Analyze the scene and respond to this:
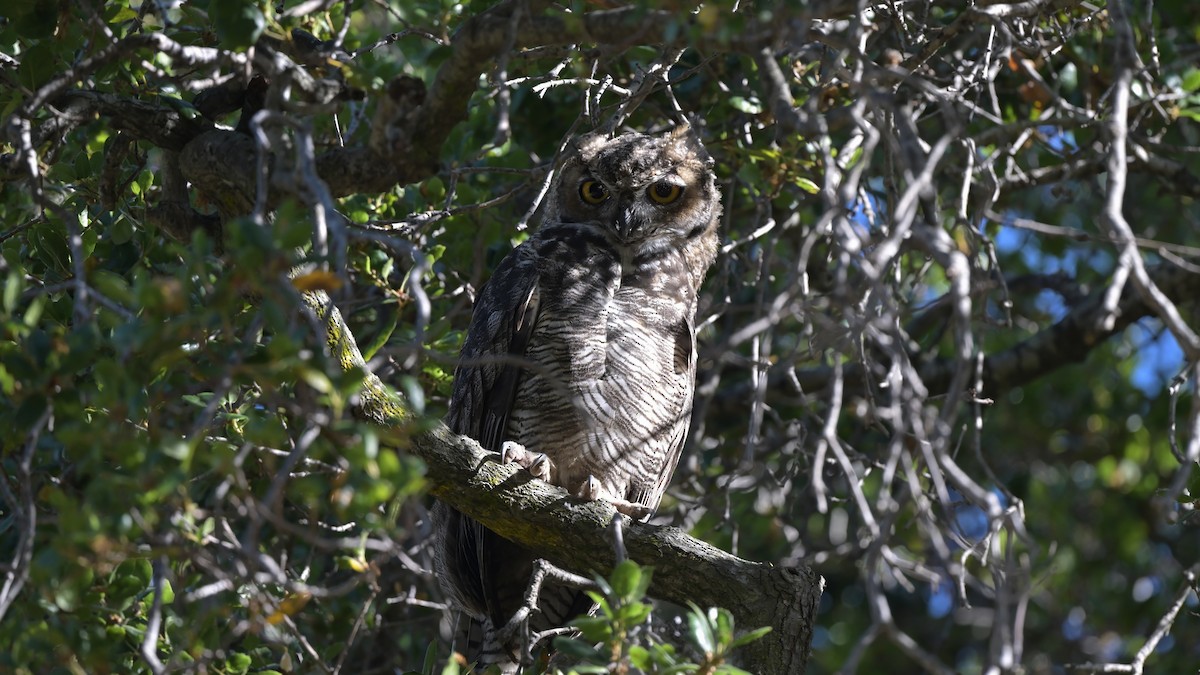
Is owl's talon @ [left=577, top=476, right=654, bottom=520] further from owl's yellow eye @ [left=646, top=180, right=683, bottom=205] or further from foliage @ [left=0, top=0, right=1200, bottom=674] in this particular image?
owl's yellow eye @ [left=646, top=180, right=683, bottom=205]

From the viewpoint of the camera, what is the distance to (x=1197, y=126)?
477cm

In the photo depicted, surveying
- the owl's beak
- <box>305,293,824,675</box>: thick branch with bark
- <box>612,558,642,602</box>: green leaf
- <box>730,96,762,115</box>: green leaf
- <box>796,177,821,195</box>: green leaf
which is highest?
<box>730,96,762,115</box>: green leaf

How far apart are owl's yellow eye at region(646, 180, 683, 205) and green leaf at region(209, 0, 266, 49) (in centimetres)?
197

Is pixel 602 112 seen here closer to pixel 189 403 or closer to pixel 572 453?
pixel 572 453

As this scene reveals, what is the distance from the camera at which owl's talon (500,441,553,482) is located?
3.11m

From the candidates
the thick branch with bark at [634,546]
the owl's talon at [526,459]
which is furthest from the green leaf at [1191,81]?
the owl's talon at [526,459]

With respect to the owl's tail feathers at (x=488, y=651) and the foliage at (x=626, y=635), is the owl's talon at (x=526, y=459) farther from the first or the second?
the foliage at (x=626, y=635)

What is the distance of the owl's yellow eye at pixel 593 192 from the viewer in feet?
12.4

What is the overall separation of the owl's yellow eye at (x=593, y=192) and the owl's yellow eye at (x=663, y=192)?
0.51 feet

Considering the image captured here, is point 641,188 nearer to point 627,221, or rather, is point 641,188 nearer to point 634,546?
point 627,221

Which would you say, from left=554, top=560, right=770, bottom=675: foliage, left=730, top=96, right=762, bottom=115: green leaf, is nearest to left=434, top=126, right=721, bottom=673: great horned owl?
left=730, top=96, right=762, bottom=115: green leaf

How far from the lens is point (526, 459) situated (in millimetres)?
3160

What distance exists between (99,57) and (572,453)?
1844 millimetres

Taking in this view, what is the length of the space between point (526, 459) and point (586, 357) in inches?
14.6
